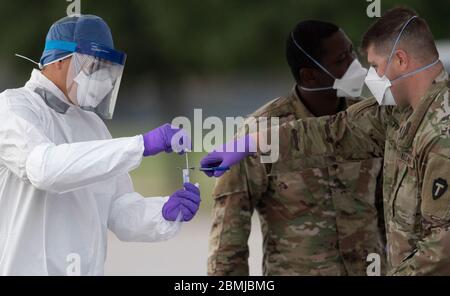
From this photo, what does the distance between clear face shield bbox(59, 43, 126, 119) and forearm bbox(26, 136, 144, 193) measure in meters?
0.38

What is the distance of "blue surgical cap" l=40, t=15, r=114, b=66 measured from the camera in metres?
3.89

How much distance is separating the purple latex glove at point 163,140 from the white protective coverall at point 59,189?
0.13ft

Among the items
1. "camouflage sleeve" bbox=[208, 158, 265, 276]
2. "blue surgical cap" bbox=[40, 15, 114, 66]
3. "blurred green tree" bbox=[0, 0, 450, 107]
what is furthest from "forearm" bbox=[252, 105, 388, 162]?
"blurred green tree" bbox=[0, 0, 450, 107]

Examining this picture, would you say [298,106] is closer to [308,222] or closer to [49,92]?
[308,222]

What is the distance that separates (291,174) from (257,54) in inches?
265

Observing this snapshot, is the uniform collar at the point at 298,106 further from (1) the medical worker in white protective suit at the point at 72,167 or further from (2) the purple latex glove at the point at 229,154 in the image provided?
(1) the medical worker in white protective suit at the point at 72,167

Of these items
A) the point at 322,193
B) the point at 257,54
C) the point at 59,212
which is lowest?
the point at 59,212

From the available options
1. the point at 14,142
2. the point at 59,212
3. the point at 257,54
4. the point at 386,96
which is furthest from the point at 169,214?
the point at 257,54

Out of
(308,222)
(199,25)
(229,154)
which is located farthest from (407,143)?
(199,25)

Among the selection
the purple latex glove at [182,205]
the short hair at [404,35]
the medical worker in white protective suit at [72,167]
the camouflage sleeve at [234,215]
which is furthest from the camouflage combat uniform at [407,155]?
the medical worker in white protective suit at [72,167]

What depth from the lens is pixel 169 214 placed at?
399cm

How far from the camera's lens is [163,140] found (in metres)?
3.66

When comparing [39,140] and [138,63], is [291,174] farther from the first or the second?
[138,63]

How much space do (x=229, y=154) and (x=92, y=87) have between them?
639mm
